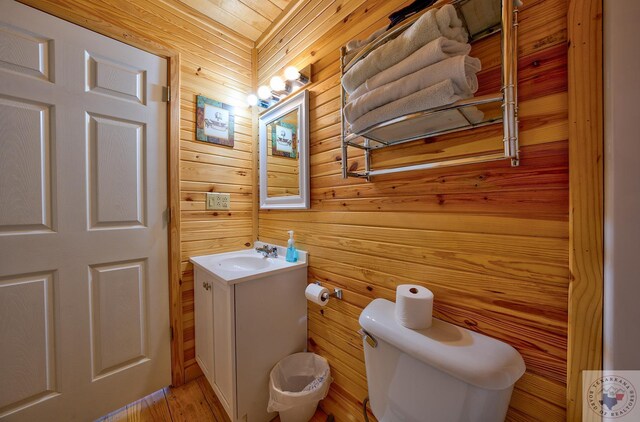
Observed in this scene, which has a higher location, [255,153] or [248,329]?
[255,153]

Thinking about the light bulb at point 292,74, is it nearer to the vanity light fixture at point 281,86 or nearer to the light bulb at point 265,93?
the vanity light fixture at point 281,86

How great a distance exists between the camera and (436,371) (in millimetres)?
639

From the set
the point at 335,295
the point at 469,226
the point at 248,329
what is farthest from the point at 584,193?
the point at 248,329

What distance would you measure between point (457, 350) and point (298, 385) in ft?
3.23

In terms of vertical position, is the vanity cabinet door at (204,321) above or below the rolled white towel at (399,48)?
below

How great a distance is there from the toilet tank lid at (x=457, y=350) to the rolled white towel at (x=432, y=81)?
0.70m

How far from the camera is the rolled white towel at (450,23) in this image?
62 centimetres

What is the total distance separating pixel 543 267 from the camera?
0.61 metres

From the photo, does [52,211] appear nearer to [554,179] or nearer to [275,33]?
[275,33]

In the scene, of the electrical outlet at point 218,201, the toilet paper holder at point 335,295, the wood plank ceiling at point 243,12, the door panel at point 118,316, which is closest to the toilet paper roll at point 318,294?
the toilet paper holder at point 335,295

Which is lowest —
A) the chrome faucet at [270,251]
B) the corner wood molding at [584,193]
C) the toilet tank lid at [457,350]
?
the toilet tank lid at [457,350]

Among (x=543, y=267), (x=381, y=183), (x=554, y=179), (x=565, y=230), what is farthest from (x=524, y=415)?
(x=381, y=183)

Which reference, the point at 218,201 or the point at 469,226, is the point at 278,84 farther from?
the point at 469,226

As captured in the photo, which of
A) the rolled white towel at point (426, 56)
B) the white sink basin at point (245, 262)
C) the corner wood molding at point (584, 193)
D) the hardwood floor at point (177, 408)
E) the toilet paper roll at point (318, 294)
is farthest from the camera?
the white sink basin at point (245, 262)
